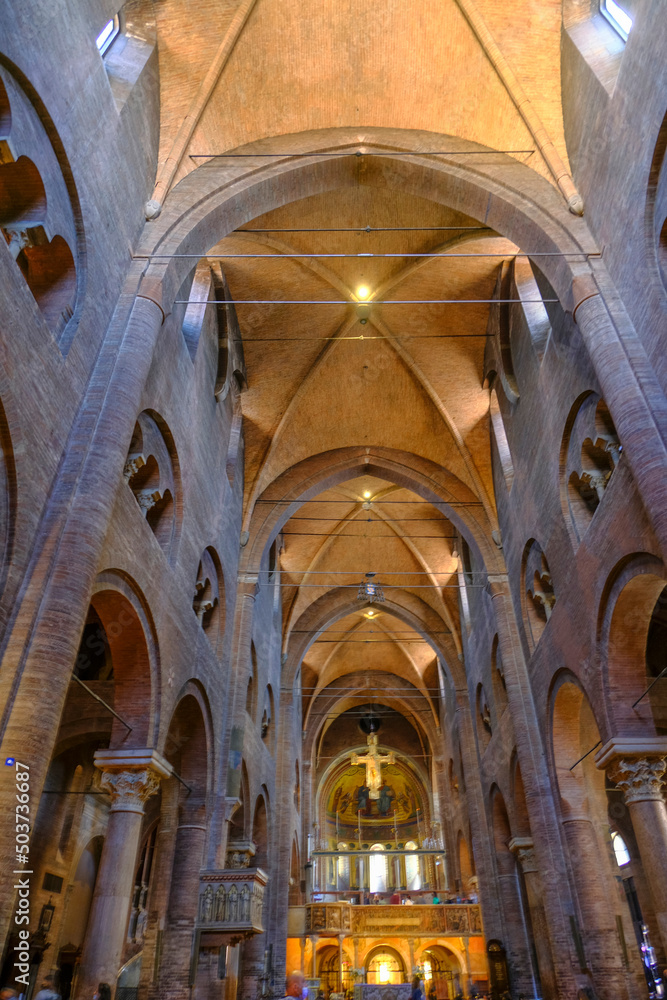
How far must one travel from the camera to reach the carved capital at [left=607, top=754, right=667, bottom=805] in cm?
827

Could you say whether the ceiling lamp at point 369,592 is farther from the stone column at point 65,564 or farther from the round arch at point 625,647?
the stone column at point 65,564

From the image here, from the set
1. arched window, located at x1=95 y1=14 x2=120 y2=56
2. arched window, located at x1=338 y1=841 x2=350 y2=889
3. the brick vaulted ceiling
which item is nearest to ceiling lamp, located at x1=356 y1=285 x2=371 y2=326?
the brick vaulted ceiling

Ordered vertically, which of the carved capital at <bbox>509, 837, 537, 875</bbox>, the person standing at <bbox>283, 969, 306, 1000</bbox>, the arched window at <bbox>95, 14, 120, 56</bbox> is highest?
the arched window at <bbox>95, 14, 120, 56</bbox>

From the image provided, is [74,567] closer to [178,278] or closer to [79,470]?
[79,470]

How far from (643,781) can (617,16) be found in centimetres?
947

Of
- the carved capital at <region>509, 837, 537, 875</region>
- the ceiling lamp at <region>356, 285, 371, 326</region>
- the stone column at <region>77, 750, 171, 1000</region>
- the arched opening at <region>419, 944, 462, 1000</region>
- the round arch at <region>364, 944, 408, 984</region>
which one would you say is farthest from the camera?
the round arch at <region>364, 944, 408, 984</region>

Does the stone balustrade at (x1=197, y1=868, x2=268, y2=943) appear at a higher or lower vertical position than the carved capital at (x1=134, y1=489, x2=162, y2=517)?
lower

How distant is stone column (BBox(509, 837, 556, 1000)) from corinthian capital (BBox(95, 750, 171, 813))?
7.07 m

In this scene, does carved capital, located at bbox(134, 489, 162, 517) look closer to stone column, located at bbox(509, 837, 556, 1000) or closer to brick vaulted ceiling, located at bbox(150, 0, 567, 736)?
brick vaulted ceiling, located at bbox(150, 0, 567, 736)

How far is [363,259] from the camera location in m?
14.6

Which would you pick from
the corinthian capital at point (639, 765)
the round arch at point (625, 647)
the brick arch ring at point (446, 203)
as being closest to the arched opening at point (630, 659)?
the round arch at point (625, 647)

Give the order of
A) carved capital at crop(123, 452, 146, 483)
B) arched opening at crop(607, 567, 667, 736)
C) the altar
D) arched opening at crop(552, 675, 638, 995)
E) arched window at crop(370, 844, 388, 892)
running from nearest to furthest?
arched opening at crop(607, 567, 667, 736)
carved capital at crop(123, 452, 146, 483)
arched opening at crop(552, 675, 638, 995)
the altar
arched window at crop(370, 844, 388, 892)

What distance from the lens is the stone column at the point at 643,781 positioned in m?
8.02

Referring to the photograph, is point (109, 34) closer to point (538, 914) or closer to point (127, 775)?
point (127, 775)
